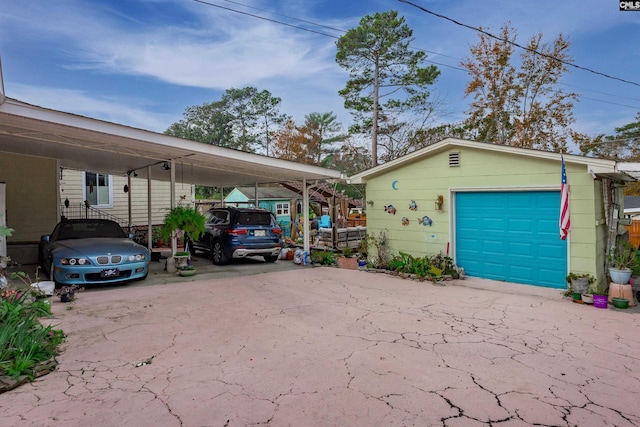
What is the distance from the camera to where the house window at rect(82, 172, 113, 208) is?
14.8 meters

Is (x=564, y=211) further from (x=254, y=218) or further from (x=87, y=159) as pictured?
(x=87, y=159)

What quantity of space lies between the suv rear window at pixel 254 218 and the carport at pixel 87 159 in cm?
115

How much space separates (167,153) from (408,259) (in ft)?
20.7

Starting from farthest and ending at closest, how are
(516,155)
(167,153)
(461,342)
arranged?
(167,153) < (516,155) < (461,342)

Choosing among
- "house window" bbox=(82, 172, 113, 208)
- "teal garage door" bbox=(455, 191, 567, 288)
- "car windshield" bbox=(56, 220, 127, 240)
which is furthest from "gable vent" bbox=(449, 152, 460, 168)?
"house window" bbox=(82, 172, 113, 208)

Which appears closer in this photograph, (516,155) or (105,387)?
(105,387)

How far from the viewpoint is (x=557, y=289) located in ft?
23.1

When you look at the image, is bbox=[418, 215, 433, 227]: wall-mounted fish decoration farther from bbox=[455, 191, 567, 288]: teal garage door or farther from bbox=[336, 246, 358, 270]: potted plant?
bbox=[336, 246, 358, 270]: potted plant

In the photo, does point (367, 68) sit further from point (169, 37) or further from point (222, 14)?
point (222, 14)

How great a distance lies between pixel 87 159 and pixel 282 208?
18611mm

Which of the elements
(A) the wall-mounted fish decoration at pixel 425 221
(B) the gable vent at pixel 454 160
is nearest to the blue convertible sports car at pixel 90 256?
(A) the wall-mounted fish decoration at pixel 425 221

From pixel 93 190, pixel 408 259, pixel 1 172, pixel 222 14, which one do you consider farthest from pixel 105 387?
pixel 93 190

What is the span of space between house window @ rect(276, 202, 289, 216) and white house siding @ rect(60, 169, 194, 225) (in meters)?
11.0

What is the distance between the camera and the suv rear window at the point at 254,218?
1003cm
